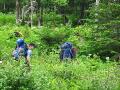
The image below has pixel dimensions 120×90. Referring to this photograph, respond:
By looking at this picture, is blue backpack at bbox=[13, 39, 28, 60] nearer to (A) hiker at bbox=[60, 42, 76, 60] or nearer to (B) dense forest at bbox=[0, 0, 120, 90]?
(B) dense forest at bbox=[0, 0, 120, 90]

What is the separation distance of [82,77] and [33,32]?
51.0ft

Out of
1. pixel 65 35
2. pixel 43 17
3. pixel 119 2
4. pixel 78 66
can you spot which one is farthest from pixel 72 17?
pixel 78 66

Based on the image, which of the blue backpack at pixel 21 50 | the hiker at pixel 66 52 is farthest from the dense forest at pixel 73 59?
the blue backpack at pixel 21 50

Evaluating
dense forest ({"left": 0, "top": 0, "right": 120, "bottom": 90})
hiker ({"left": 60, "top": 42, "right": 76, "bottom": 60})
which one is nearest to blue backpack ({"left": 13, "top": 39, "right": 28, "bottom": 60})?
dense forest ({"left": 0, "top": 0, "right": 120, "bottom": 90})

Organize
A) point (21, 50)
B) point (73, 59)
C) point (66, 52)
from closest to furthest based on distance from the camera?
point (21, 50) → point (73, 59) → point (66, 52)

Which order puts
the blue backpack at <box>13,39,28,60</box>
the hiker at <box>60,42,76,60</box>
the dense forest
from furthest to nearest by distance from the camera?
1. the hiker at <box>60,42,76,60</box>
2. the blue backpack at <box>13,39,28,60</box>
3. the dense forest

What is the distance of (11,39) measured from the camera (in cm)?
2850

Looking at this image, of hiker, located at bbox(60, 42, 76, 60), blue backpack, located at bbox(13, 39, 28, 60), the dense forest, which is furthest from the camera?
hiker, located at bbox(60, 42, 76, 60)

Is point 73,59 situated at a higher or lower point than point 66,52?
lower

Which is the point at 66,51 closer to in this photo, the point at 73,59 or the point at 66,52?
the point at 66,52

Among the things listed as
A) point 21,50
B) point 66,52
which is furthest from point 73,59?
point 21,50

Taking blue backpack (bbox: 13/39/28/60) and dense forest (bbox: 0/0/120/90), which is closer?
dense forest (bbox: 0/0/120/90)

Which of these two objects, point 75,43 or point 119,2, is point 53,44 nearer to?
point 75,43

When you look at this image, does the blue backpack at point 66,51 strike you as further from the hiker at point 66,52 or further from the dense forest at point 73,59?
the dense forest at point 73,59
